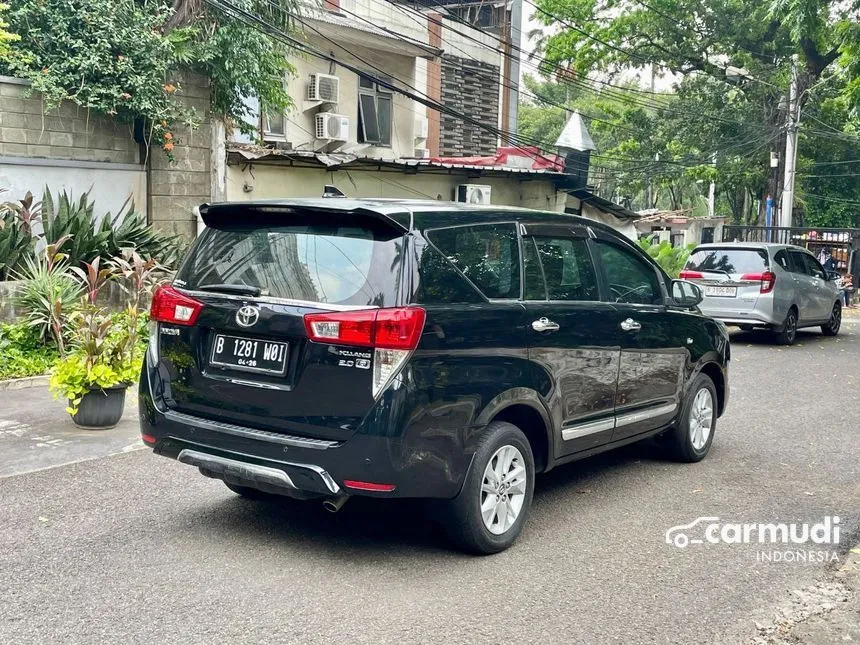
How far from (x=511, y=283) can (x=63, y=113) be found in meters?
9.42

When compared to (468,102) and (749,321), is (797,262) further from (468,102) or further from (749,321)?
(468,102)

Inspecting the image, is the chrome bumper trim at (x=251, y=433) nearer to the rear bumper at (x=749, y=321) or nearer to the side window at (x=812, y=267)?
the rear bumper at (x=749, y=321)

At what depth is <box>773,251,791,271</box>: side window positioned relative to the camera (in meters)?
15.3

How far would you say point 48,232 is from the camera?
36.6 ft

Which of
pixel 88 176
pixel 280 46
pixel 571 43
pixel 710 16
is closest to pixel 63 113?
pixel 88 176

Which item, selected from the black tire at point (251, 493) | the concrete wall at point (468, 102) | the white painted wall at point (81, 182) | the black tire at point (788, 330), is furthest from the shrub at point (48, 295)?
the concrete wall at point (468, 102)

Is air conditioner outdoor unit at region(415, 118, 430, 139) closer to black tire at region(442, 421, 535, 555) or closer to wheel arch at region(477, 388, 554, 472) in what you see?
wheel arch at region(477, 388, 554, 472)

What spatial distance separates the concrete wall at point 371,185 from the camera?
15578 mm

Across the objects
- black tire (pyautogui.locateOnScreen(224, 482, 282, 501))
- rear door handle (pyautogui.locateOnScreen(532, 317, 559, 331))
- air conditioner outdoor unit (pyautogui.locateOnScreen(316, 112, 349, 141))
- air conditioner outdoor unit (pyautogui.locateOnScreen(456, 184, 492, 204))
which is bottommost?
black tire (pyautogui.locateOnScreen(224, 482, 282, 501))

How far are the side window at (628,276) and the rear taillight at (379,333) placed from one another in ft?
6.94

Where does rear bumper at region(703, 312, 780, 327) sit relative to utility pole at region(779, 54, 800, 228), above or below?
below

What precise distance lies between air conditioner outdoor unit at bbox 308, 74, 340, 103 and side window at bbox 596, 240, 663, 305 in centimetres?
1533

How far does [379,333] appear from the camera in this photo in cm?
443

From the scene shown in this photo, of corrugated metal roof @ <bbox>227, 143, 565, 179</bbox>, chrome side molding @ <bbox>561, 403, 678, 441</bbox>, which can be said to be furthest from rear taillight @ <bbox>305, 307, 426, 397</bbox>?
corrugated metal roof @ <bbox>227, 143, 565, 179</bbox>
